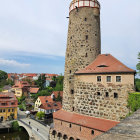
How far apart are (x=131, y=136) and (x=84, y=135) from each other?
39.0 feet

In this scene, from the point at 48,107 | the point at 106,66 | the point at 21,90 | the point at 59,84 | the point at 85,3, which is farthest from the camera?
the point at 59,84

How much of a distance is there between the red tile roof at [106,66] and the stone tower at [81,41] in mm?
987

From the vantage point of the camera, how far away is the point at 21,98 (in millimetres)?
48281

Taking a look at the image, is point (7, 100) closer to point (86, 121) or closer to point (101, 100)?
point (86, 121)

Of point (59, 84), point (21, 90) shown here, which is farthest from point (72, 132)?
A: point (59, 84)

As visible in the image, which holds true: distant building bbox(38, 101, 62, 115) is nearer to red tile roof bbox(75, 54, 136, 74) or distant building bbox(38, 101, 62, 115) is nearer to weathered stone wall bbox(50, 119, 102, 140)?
weathered stone wall bbox(50, 119, 102, 140)

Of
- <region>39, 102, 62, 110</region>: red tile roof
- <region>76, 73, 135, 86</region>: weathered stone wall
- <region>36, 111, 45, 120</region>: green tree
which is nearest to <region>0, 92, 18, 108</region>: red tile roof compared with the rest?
<region>36, 111, 45, 120</region>: green tree

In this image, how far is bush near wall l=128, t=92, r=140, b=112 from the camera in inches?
443

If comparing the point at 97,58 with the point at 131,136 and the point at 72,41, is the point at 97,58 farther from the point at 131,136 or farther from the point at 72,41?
the point at 131,136

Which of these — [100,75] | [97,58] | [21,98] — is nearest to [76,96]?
[100,75]

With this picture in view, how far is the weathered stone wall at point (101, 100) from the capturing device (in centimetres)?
1227

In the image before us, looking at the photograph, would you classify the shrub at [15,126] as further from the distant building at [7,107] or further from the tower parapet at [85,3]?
the tower parapet at [85,3]

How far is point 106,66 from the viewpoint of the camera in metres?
13.9

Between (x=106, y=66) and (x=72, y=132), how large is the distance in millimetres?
8256
